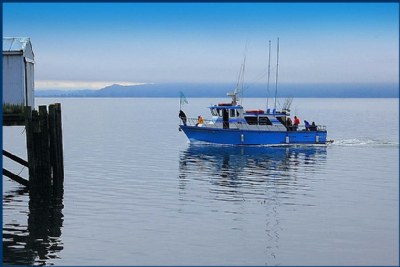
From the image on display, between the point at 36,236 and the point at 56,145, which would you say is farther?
the point at 56,145

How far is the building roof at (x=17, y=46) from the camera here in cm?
2519

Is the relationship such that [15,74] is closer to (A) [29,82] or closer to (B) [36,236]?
(A) [29,82]

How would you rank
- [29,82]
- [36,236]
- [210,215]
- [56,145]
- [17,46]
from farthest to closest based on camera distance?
1. [29,82]
2. [56,145]
3. [17,46]
4. [210,215]
5. [36,236]

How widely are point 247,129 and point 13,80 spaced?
34.3 metres

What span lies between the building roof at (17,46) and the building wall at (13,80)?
0.70ft

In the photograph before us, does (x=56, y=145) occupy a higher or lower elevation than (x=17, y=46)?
lower

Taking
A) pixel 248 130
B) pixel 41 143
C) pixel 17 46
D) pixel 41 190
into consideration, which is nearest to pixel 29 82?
pixel 17 46

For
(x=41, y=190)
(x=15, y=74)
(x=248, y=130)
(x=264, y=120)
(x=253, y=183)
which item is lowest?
(x=253, y=183)

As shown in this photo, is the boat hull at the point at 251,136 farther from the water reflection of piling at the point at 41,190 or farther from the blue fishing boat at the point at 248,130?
the water reflection of piling at the point at 41,190

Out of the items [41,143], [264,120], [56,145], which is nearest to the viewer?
[41,143]

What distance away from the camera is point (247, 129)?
2247 inches

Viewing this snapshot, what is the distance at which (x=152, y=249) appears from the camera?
18.9 m

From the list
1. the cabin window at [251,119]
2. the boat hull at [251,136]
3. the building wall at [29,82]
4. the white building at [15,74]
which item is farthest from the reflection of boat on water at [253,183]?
the white building at [15,74]

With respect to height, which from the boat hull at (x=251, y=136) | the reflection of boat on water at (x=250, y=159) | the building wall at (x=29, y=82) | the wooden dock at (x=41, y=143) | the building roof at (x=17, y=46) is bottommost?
the reflection of boat on water at (x=250, y=159)
